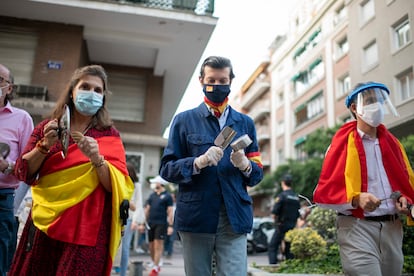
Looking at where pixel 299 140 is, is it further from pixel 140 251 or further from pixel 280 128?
pixel 140 251

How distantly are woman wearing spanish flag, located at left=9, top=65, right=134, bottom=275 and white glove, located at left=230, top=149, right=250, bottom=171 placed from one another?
0.75m

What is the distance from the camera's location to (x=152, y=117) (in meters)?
13.6

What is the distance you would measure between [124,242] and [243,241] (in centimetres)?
451

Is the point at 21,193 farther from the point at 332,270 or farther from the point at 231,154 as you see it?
the point at 332,270

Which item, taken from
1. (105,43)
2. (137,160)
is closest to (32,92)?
(105,43)

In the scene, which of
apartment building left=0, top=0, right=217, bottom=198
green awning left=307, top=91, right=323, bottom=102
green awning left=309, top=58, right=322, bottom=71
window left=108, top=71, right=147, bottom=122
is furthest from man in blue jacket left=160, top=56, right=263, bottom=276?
green awning left=309, top=58, right=322, bottom=71

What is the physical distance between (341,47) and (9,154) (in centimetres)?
2824

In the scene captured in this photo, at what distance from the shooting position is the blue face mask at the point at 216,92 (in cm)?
292

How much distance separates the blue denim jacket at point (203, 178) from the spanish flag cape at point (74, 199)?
0.40m

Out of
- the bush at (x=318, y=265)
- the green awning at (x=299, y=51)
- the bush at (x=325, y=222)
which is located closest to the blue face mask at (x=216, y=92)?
the bush at (x=318, y=265)

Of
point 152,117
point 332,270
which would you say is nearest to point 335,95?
point 152,117

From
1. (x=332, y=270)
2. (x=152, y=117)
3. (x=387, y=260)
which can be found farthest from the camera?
(x=152, y=117)

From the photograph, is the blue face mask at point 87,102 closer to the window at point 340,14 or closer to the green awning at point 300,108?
the window at point 340,14

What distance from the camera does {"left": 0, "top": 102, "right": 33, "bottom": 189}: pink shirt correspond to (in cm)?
325
